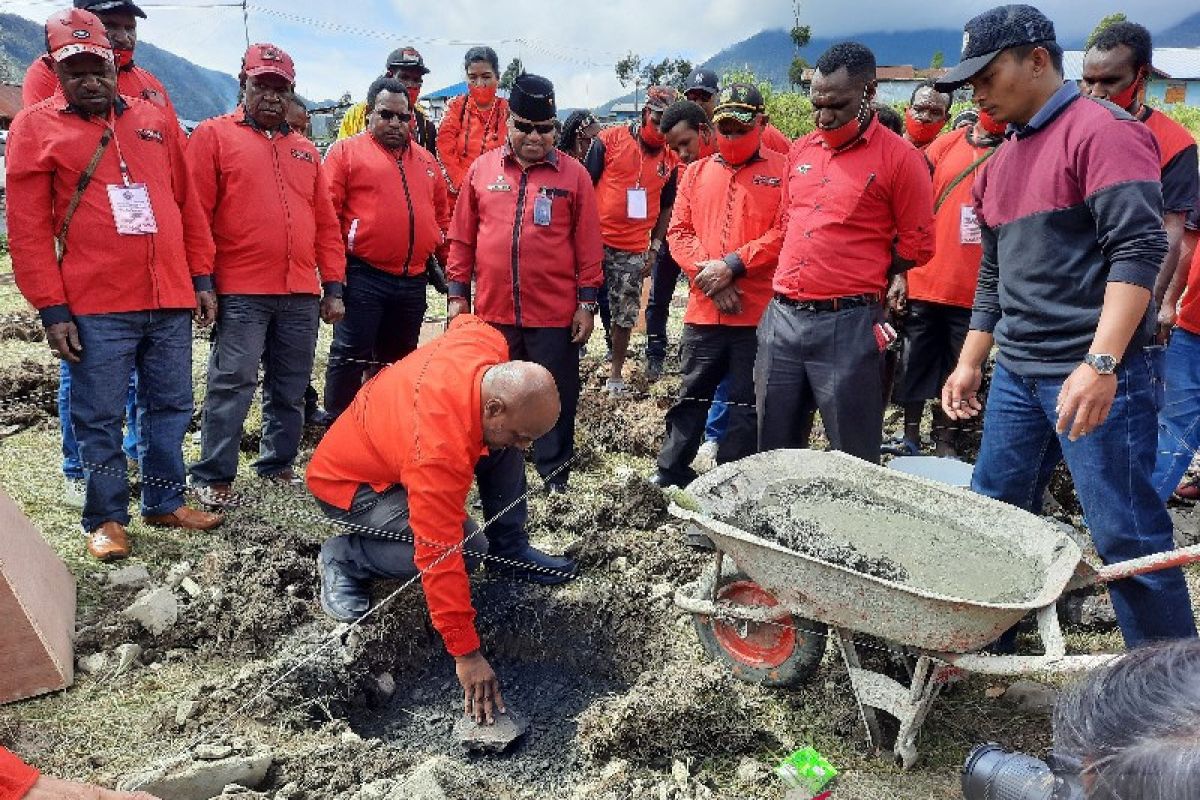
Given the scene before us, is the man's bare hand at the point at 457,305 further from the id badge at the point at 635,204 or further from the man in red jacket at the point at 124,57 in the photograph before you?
the id badge at the point at 635,204

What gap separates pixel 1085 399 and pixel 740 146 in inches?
91.1

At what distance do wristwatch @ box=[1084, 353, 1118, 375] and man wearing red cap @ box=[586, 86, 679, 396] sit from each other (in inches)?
167

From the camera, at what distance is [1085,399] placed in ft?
7.85

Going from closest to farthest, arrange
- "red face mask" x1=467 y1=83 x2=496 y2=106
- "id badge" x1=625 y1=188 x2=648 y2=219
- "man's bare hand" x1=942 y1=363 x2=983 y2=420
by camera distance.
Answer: "man's bare hand" x1=942 y1=363 x2=983 y2=420, "id badge" x1=625 y1=188 x2=648 y2=219, "red face mask" x1=467 y1=83 x2=496 y2=106

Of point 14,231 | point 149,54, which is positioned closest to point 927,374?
point 14,231

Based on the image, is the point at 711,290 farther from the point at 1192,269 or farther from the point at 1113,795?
the point at 1113,795

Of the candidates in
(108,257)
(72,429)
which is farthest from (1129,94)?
(72,429)

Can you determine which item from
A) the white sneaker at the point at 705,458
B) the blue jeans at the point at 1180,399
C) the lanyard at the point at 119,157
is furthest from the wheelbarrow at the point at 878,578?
the lanyard at the point at 119,157

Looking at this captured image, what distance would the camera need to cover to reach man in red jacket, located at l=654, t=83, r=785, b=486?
4.12 metres

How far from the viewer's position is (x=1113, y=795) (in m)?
0.86

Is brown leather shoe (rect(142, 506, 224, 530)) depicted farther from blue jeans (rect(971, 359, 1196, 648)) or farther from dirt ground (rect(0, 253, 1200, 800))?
blue jeans (rect(971, 359, 1196, 648))

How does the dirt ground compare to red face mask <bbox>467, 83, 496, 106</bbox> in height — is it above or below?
below

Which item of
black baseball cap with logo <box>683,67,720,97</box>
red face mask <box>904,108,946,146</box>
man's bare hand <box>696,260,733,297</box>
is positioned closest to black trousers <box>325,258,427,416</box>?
man's bare hand <box>696,260,733,297</box>

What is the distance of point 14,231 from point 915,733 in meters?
4.07
